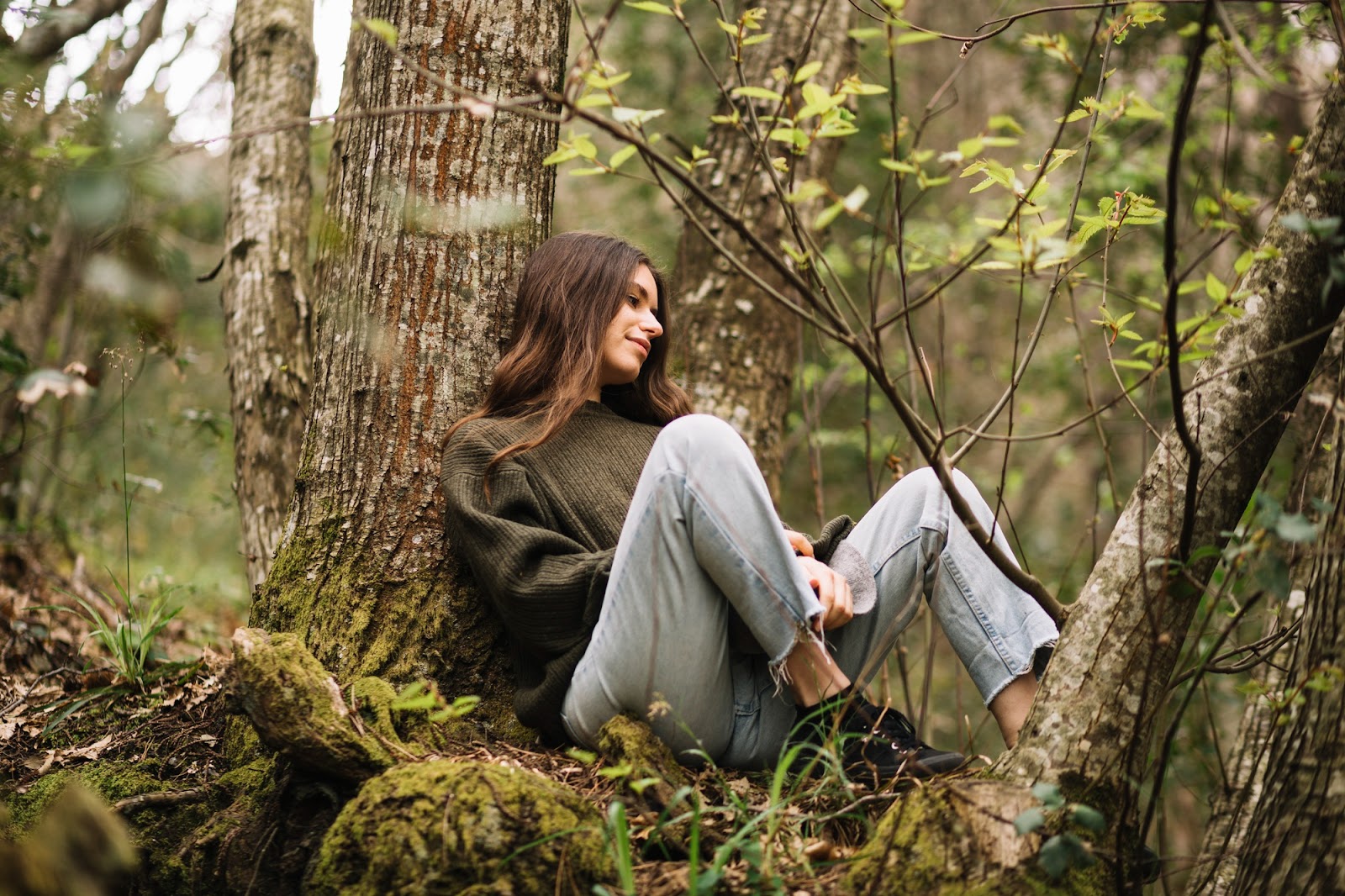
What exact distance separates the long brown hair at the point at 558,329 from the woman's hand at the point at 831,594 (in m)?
0.86

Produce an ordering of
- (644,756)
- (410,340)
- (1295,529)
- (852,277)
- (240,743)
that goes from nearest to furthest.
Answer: (1295,529), (644,756), (240,743), (410,340), (852,277)

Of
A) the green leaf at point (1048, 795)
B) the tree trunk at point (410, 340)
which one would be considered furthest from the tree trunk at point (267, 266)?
the green leaf at point (1048, 795)

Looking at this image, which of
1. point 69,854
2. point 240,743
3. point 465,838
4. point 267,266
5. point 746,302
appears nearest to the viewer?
point 69,854

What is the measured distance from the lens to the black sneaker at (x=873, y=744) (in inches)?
91.7

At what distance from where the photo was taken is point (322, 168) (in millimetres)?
6801

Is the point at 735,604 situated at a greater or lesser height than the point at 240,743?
greater

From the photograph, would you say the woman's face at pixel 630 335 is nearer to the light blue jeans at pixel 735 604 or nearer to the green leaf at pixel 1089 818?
the light blue jeans at pixel 735 604

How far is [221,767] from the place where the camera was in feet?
8.89

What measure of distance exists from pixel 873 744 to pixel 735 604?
498 mm

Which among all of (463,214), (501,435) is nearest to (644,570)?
(501,435)

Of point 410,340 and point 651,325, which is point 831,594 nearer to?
point 651,325

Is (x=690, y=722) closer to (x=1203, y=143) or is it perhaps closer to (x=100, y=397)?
(x=1203, y=143)

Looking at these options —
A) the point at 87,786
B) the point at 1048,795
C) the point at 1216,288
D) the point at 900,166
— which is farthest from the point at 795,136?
the point at 87,786

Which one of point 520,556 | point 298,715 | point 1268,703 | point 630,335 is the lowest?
point 298,715
